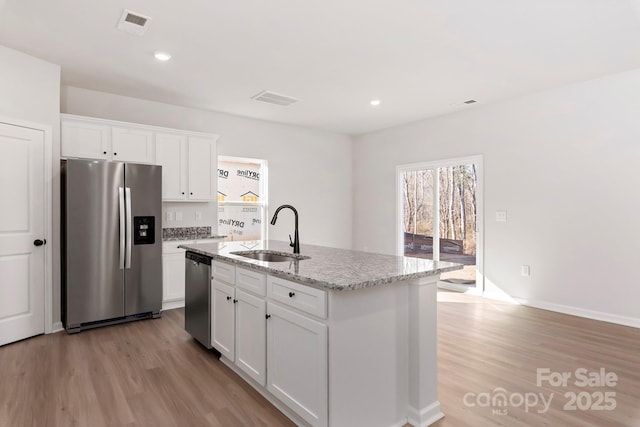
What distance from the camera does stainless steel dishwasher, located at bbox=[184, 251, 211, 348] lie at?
2.97 m

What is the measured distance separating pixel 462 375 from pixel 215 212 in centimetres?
381

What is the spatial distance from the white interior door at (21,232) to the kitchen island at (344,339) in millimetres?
2379

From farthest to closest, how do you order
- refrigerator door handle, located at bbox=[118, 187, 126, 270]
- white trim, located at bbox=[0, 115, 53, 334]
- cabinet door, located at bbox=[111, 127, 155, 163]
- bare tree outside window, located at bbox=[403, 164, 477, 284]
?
bare tree outside window, located at bbox=[403, 164, 477, 284] < cabinet door, located at bbox=[111, 127, 155, 163] < refrigerator door handle, located at bbox=[118, 187, 126, 270] < white trim, located at bbox=[0, 115, 53, 334]

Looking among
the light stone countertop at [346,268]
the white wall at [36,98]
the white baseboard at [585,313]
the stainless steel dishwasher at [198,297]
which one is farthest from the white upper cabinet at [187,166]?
the white baseboard at [585,313]

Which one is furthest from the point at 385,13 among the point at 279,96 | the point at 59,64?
the point at 59,64

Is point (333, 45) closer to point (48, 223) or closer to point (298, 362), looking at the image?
point (298, 362)

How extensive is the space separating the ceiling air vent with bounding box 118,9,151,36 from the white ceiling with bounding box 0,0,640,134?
0.18ft

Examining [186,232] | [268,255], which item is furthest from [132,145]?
[268,255]

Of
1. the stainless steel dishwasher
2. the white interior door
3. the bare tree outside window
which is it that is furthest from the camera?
the bare tree outside window

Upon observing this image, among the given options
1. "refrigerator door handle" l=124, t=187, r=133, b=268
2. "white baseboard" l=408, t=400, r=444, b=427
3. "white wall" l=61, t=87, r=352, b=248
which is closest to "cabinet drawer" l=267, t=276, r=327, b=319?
"white baseboard" l=408, t=400, r=444, b=427

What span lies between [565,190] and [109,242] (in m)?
5.09

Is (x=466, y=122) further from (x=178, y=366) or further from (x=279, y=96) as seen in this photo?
(x=178, y=366)

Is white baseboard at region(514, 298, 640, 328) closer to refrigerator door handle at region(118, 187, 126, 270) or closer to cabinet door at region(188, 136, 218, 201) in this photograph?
cabinet door at region(188, 136, 218, 201)

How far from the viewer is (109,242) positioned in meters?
3.67
